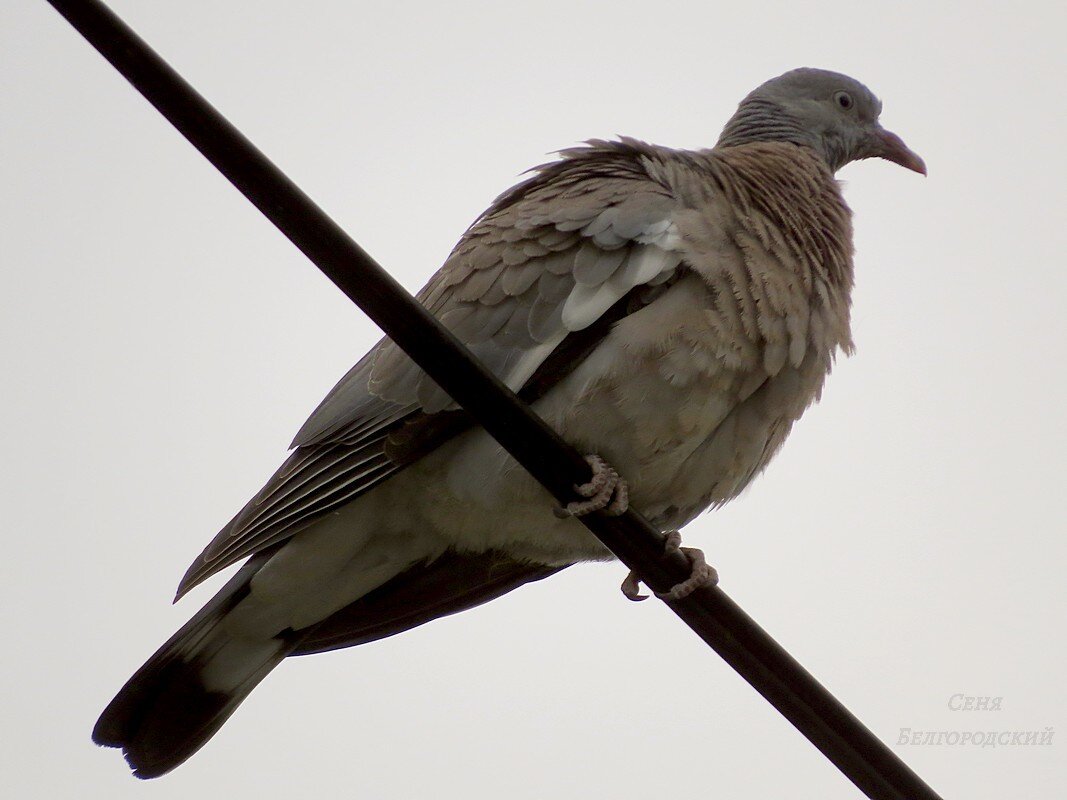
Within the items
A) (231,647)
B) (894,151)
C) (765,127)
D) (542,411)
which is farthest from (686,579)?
(894,151)

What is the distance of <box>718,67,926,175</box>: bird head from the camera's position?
13.8 feet

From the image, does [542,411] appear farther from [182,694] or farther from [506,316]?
[182,694]

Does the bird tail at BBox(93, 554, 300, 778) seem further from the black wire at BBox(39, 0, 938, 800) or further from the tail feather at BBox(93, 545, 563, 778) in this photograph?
the black wire at BBox(39, 0, 938, 800)

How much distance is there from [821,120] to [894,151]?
0.39 meters

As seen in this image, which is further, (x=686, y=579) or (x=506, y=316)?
(x=506, y=316)

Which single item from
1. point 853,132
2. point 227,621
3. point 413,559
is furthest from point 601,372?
point 853,132

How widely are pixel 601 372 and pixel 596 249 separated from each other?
1.07 feet

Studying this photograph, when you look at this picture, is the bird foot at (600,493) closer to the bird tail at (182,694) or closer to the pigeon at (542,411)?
the pigeon at (542,411)

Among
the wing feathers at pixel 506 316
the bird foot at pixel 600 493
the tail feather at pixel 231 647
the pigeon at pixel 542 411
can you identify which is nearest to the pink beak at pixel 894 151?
the pigeon at pixel 542 411

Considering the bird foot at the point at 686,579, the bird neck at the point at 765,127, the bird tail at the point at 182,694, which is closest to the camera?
the bird foot at the point at 686,579

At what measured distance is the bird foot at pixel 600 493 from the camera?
251cm

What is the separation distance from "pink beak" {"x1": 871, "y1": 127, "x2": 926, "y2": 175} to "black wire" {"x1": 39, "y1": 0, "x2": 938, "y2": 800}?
7.90 feet

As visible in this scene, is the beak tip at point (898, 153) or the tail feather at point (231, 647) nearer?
the tail feather at point (231, 647)

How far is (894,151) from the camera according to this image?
14.8 ft
